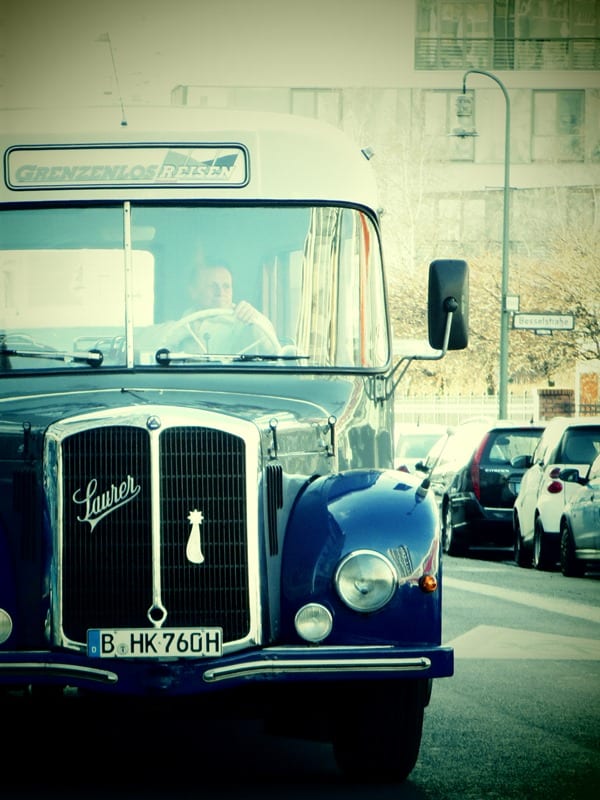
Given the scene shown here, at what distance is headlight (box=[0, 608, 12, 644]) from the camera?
6.32m

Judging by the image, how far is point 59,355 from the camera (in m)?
7.34

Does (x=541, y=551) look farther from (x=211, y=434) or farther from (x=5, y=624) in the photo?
(x=5, y=624)

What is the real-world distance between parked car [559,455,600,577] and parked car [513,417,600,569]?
0.55 m

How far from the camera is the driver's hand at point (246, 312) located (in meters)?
7.51

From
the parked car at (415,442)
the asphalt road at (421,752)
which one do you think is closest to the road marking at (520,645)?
the asphalt road at (421,752)

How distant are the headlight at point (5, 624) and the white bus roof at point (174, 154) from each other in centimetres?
217

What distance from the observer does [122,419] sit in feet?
21.0

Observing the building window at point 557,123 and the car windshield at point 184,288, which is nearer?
the car windshield at point 184,288

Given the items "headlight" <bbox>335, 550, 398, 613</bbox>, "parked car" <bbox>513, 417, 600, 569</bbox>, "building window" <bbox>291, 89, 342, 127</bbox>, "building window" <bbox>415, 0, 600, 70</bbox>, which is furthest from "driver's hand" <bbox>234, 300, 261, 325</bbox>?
"building window" <bbox>415, 0, 600, 70</bbox>

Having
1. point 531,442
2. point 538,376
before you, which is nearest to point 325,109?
point 538,376

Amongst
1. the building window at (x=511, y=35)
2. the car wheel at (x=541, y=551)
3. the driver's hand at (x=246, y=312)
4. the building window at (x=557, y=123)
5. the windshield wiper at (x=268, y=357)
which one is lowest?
the car wheel at (x=541, y=551)

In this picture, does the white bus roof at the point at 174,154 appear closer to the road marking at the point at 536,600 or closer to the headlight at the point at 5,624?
the headlight at the point at 5,624

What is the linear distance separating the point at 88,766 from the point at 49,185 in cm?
254

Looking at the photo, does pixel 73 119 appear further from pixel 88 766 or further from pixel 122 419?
pixel 88 766
